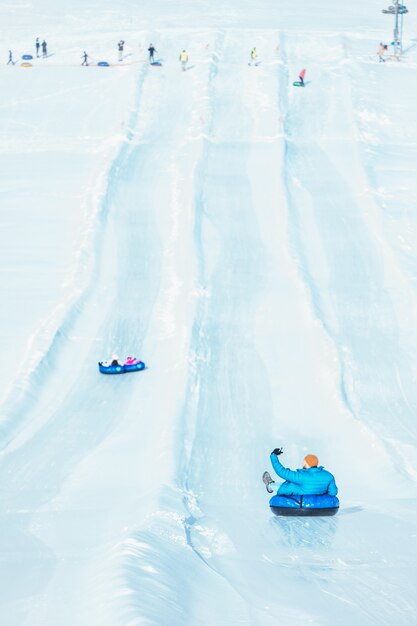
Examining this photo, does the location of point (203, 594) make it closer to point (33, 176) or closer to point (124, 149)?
point (33, 176)

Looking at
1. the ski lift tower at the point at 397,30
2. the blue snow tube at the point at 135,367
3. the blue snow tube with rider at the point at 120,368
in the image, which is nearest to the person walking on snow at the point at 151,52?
the ski lift tower at the point at 397,30

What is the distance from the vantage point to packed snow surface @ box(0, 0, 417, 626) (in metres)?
10.9

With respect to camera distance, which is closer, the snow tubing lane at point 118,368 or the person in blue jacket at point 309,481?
the person in blue jacket at point 309,481

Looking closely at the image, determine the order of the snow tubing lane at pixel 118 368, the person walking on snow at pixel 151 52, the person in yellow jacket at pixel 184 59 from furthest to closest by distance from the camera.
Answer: the person walking on snow at pixel 151 52
the person in yellow jacket at pixel 184 59
the snow tubing lane at pixel 118 368

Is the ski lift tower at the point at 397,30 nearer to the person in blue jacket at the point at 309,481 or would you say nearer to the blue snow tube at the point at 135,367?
the blue snow tube at the point at 135,367

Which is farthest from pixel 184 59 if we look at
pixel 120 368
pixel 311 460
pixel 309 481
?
pixel 309 481

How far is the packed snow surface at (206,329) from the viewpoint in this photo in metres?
10.9

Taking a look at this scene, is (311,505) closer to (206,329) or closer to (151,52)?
(206,329)

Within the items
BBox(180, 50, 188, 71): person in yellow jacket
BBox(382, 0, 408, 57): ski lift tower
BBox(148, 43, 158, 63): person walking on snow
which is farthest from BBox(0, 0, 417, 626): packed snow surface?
BBox(382, 0, 408, 57): ski lift tower

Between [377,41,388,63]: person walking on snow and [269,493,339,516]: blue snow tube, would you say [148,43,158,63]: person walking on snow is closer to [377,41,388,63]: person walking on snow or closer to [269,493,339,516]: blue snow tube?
[377,41,388,63]: person walking on snow

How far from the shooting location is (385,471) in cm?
1525

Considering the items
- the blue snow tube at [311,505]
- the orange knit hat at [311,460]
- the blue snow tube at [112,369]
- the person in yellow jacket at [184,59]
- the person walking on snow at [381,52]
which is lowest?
the blue snow tube at [311,505]

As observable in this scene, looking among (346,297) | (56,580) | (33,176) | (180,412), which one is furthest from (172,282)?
(56,580)

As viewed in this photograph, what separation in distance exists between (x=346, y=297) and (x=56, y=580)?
13627 mm
